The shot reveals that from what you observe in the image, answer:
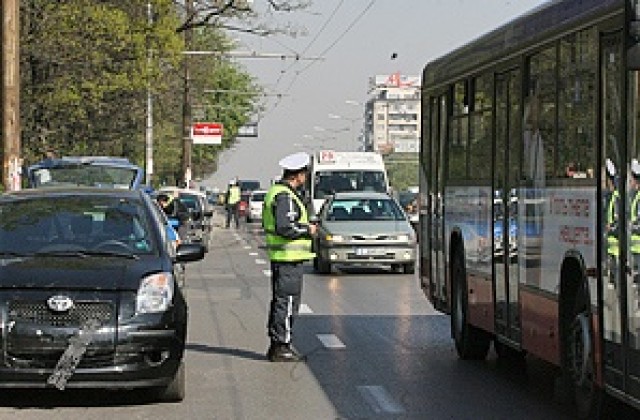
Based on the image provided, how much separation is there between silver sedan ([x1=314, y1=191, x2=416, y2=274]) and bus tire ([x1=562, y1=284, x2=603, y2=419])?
1726 centimetres

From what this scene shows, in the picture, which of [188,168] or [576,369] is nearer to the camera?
[576,369]

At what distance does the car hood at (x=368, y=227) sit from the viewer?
27.9m

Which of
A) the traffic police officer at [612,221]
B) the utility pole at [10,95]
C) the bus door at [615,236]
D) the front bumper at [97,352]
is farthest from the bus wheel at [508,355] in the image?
the utility pole at [10,95]

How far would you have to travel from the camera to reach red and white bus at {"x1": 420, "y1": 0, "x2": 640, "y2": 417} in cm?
866

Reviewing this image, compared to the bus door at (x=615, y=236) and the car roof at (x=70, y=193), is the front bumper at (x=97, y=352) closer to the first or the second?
the car roof at (x=70, y=193)

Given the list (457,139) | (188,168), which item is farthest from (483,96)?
(188,168)

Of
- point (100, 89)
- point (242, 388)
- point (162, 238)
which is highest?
point (100, 89)

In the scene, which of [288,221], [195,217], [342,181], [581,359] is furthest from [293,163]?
[342,181]

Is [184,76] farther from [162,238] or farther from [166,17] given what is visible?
[162,238]

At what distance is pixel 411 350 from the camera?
48.8ft

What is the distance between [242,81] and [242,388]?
105 m

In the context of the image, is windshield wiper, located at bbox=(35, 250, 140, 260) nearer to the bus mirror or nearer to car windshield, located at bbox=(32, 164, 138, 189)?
the bus mirror

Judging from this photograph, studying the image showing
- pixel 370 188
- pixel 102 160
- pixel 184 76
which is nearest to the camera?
pixel 102 160

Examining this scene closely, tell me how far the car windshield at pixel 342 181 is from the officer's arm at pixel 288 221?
83.5 ft
